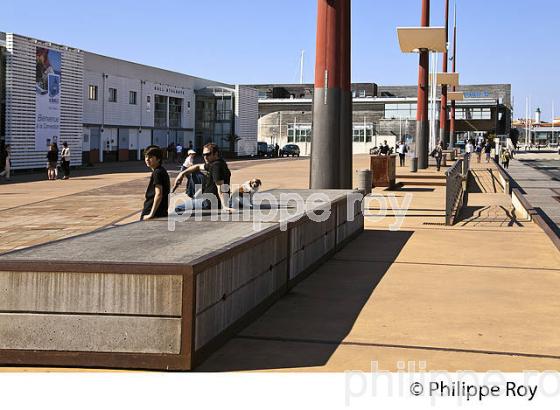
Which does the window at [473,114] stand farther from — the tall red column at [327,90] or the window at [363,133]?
the tall red column at [327,90]

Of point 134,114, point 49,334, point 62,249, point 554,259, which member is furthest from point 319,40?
point 134,114

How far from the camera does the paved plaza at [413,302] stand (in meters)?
6.23

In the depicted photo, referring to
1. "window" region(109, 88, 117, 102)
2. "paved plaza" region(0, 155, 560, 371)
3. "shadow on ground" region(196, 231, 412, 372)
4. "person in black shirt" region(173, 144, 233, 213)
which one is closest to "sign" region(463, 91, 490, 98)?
"window" region(109, 88, 117, 102)

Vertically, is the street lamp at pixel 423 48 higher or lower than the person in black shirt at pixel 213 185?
higher

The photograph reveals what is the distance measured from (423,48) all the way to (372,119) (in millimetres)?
62143

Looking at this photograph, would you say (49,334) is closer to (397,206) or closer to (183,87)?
(397,206)

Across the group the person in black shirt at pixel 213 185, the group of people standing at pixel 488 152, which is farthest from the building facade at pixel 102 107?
the person in black shirt at pixel 213 185

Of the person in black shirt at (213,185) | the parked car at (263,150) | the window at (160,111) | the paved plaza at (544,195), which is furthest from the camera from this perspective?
the parked car at (263,150)

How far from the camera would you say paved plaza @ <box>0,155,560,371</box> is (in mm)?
6234

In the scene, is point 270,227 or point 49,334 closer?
point 49,334

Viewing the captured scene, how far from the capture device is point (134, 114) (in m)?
54.6

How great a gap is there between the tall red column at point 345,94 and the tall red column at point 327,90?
130 millimetres

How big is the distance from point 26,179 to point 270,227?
88.3 feet

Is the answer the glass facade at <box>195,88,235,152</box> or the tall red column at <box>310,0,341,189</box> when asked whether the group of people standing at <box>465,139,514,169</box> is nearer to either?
the glass facade at <box>195,88,235,152</box>
